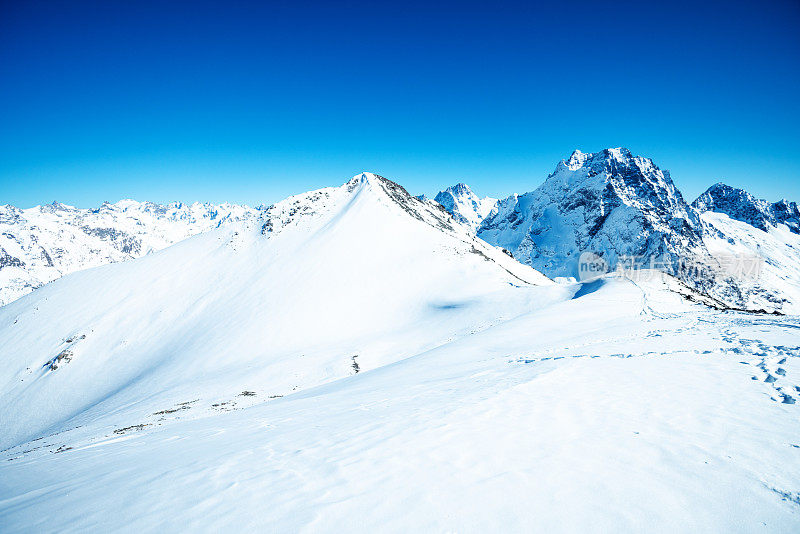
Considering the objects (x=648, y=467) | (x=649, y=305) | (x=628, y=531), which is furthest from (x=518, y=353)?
(x=649, y=305)

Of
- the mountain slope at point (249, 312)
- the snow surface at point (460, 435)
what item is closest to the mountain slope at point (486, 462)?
the snow surface at point (460, 435)

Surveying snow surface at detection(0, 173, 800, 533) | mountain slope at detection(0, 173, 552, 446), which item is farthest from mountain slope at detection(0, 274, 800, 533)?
mountain slope at detection(0, 173, 552, 446)

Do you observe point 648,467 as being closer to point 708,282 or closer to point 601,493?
point 601,493

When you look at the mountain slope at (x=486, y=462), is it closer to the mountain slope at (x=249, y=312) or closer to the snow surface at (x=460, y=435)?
the snow surface at (x=460, y=435)

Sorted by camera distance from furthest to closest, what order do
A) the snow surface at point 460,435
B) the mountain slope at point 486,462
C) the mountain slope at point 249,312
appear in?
A: the mountain slope at point 249,312 < the snow surface at point 460,435 < the mountain slope at point 486,462

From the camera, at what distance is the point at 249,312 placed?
39.1 m

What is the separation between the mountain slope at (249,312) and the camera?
28.1 metres

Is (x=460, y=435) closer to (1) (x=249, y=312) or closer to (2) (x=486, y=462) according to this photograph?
(2) (x=486, y=462)

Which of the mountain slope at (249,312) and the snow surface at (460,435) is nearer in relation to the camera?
the snow surface at (460,435)

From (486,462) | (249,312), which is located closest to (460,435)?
(486,462)

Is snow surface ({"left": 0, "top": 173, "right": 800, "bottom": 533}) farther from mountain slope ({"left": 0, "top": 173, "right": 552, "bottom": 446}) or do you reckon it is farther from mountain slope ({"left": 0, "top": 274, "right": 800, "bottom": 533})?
mountain slope ({"left": 0, "top": 173, "right": 552, "bottom": 446})

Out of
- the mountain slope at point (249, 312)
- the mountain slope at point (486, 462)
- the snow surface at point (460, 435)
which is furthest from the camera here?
the mountain slope at point (249, 312)

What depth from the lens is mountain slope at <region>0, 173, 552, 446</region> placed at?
28.1 metres

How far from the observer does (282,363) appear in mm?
27391
